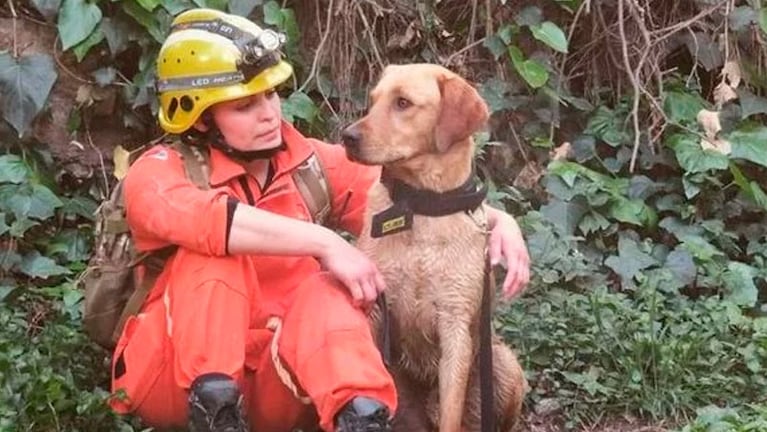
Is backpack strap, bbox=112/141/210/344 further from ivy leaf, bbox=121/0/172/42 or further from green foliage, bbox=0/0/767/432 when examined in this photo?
ivy leaf, bbox=121/0/172/42

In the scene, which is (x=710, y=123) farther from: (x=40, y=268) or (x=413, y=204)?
(x=40, y=268)

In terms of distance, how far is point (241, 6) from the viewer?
18.7 feet

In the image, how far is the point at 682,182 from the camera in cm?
628

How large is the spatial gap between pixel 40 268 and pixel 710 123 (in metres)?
3.28

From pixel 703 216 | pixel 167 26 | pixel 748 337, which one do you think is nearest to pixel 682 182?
pixel 703 216

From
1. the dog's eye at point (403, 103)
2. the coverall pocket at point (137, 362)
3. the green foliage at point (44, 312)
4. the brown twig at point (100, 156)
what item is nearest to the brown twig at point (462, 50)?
the brown twig at point (100, 156)

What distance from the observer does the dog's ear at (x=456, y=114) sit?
3861mm

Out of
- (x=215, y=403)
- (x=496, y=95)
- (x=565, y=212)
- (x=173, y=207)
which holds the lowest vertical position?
(x=565, y=212)

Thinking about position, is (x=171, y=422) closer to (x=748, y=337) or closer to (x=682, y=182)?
(x=748, y=337)

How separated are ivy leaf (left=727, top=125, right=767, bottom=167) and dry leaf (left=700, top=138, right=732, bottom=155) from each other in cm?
4

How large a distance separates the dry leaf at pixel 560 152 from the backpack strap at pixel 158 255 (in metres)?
2.81

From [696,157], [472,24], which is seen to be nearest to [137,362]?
[472,24]

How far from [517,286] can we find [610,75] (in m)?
3.11

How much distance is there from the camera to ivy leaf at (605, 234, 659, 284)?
582cm
